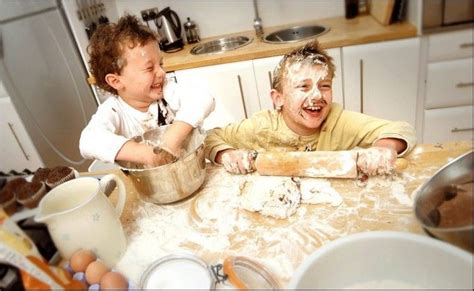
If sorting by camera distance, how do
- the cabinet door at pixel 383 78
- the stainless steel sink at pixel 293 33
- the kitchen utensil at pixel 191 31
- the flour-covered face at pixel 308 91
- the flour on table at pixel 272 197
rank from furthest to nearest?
the kitchen utensil at pixel 191 31
the stainless steel sink at pixel 293 33
the cabinet door at pixel 383 78
the flour-covered face at pixel 308 91
the flour on table at pixel 272 197

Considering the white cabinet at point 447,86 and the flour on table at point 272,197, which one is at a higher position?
the flour on table at point 272,197

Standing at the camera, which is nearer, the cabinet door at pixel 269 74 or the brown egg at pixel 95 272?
the brown egg at pixel 95 272

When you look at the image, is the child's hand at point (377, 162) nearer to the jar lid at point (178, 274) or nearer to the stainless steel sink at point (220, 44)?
the jar lid at point (178, 274)

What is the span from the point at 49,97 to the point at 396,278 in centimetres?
190

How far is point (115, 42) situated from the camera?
2.86 ft

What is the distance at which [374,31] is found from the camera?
161 centimetres

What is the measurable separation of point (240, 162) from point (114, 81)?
441mm

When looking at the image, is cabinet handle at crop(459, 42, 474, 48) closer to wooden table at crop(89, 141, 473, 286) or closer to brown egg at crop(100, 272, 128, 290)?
wooden table at crop(89, 141, 473, 286)

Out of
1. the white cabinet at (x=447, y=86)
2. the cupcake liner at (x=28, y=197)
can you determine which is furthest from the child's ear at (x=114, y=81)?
the white cabinet at (x=447, y=86)

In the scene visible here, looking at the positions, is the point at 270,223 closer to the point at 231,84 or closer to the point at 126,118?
the point at 126,118

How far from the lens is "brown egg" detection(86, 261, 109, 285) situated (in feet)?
1.61

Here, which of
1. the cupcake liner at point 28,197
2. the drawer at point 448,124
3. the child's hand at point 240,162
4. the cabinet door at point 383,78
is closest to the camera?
the cupcake liner at point 28,197

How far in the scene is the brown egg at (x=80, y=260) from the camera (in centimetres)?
50

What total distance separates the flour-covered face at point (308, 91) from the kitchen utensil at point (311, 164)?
0.21 metres
